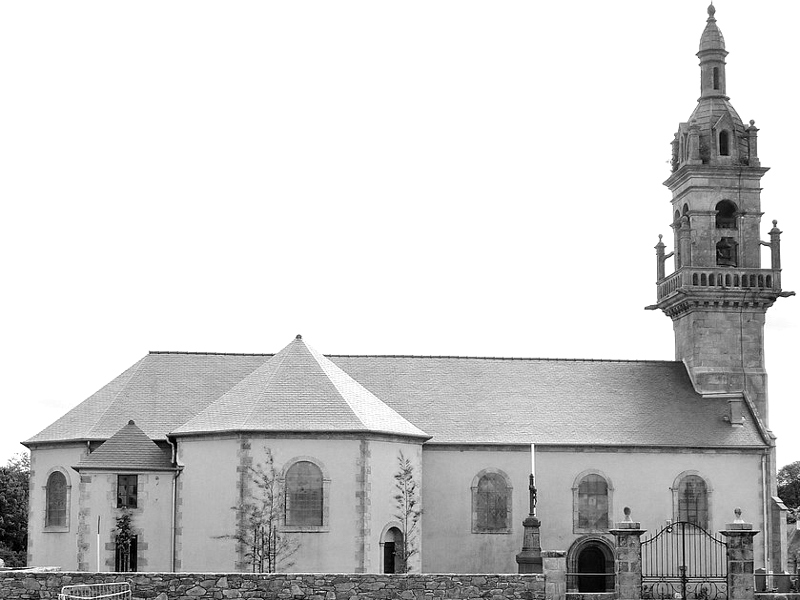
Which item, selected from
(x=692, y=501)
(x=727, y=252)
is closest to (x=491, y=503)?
(x=692, y=501)

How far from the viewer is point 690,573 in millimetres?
49469

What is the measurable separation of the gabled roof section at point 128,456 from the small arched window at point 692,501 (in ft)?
64.1

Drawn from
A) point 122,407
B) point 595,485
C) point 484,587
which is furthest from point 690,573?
point 122,407

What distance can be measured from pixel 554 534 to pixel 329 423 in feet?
36.9

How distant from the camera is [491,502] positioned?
166ft

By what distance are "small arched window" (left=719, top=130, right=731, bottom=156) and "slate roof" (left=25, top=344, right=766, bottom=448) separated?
32.7ft

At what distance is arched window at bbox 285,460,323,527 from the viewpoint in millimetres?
44344

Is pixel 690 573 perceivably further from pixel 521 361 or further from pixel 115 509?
pixel 115 509

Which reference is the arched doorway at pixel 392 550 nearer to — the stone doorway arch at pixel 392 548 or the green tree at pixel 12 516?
the stone doorway arch at pixel 392 548

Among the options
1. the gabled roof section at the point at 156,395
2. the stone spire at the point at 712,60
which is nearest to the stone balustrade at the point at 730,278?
the stone spire at the point at 712,60

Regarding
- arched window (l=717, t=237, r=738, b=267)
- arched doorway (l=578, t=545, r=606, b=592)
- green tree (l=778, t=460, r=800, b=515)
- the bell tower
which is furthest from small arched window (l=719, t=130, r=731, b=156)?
green tree (l=778, t=460, r=800, b=515)

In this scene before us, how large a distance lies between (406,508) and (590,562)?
8.61 meters

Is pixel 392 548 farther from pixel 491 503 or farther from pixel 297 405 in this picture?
pixel 297 405

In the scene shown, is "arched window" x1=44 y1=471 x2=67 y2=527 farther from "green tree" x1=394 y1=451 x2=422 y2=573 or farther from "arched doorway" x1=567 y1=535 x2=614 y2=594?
"arched doorway" x1=567 y1=535 x2=614 y2=594
